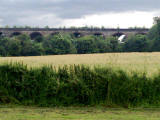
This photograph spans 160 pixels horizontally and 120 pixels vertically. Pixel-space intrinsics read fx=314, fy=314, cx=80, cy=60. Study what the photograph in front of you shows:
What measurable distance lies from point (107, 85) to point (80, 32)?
293ft

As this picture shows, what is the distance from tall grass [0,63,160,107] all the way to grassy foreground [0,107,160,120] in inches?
40.2

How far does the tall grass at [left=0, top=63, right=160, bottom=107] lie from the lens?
13.9 metres

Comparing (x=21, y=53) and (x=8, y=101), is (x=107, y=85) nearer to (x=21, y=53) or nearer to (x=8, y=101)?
(x=8, y=101)

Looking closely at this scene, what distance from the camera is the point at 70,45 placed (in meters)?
77.9

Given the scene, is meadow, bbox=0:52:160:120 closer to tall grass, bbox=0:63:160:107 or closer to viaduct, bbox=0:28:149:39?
tall grass, bbox=0:63:160:107

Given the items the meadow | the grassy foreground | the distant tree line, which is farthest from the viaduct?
the grassy foreground

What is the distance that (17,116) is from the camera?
10.8 meters

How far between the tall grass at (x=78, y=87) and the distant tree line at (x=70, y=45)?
58.3m

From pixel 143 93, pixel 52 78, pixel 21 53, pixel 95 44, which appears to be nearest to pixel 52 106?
pixel 52 78

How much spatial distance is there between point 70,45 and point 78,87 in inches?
2521

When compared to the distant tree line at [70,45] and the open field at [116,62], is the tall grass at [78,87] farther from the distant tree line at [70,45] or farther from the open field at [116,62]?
the distant tree line at [70,45]

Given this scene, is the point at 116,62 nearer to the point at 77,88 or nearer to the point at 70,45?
the point at 77,88

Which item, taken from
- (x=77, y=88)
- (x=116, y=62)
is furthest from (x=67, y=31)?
(x=77, y=88)

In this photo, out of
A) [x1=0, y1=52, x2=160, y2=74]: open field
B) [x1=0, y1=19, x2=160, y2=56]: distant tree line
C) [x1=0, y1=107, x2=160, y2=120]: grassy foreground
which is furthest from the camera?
[x1=0, y1=19, x2=160, y2=56]: distant tree line
